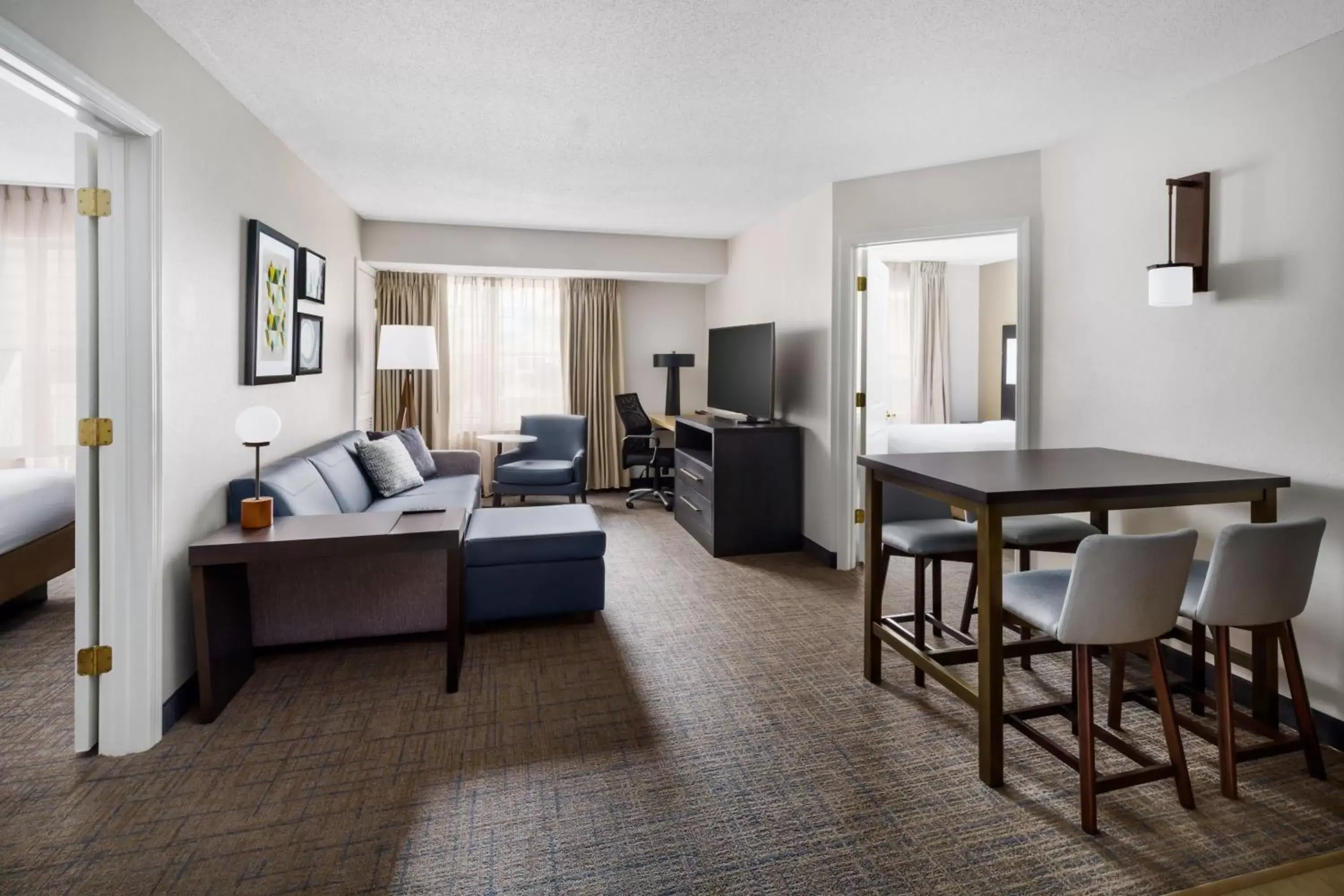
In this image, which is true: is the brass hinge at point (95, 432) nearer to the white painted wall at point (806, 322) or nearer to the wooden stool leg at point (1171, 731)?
the wooden stool leg at point (1171, 731)

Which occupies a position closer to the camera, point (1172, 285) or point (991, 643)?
point (991, 643)

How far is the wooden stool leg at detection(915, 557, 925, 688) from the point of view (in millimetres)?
2736

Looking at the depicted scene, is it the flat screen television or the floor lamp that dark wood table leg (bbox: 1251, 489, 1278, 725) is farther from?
the floor lamp

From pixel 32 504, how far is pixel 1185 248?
537 cm

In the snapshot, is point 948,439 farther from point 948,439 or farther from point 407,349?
point 407,349

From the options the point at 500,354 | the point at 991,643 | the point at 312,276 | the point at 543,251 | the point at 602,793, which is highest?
the point at 543,251

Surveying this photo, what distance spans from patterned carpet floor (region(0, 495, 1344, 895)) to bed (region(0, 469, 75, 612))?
469 mm

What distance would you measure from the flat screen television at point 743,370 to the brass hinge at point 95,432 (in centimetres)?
350

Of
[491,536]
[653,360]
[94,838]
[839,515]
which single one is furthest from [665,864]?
[653,360]

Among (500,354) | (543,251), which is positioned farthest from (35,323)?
(543,251)

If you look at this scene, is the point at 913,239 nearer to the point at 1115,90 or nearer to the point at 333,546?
the point at 1115,90

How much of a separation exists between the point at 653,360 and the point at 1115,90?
15.5 feet

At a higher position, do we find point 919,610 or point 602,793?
point 919,610

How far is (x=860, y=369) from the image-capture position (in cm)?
433
